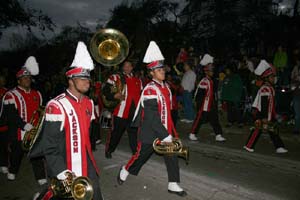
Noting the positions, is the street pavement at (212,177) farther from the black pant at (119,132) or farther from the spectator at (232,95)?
the spectator at (232,95)

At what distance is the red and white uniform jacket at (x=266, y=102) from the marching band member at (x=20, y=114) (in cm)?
461

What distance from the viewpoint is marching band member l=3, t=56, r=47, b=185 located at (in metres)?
5.34

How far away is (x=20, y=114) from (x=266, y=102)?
496 cm

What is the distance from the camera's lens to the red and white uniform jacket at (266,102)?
6855mm

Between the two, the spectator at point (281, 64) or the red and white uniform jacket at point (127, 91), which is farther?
the spectator at point (281, 64)

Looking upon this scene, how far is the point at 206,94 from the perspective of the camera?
8445 millimetres

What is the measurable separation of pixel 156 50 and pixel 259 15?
14.6 m

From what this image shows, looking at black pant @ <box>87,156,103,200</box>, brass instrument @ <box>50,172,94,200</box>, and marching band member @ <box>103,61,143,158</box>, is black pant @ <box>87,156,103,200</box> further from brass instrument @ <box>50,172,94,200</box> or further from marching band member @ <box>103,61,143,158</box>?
marching band member @ <box>103,61,143,158</box>

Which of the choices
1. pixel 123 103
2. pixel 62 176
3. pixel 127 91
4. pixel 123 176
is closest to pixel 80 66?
pixel 62 176

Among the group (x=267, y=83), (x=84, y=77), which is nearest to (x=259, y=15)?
(x=267, y=83)

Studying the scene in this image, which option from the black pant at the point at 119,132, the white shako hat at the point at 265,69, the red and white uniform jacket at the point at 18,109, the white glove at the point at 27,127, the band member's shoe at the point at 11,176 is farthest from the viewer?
the white shako hat at the point at 265,69

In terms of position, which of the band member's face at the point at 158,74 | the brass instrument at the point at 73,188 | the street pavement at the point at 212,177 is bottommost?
the street pavement at the point at 212,177

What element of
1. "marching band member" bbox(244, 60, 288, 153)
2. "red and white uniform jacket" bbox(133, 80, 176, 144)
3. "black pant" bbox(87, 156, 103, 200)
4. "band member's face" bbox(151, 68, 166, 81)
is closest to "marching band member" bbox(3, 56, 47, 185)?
"red and white uniform jacket" bbox(133, 80, 176, 144)

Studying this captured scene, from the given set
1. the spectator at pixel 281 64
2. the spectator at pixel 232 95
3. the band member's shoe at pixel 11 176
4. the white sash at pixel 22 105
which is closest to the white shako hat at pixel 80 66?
the white sash at pixel 22 105
